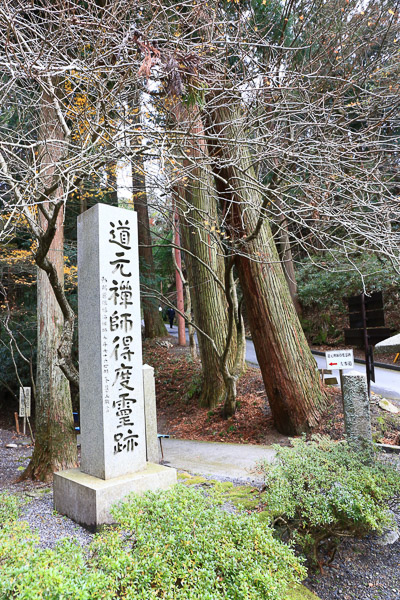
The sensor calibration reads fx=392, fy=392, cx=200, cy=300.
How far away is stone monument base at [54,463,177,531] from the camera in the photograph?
340 centimetres

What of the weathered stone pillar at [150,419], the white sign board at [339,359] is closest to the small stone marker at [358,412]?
the white sign board at [339,359]

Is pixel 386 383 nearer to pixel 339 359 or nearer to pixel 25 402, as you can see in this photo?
pixel 339 359

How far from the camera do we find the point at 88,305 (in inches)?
158

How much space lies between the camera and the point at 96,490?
3.38m

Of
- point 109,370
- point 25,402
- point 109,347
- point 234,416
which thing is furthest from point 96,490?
point 25,402

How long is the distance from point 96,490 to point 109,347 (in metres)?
1.27

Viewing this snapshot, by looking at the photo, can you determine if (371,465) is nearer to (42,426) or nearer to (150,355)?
(42,426)

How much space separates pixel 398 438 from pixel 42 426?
547 centimetres

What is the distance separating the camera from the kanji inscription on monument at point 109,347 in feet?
12.4

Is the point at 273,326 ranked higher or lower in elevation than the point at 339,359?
higher

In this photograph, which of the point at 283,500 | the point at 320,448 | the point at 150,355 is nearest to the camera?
Result: the point at 283,500

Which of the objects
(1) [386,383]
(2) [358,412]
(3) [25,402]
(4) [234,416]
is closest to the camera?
(2) [358,412]

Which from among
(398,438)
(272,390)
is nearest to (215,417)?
(272,390)

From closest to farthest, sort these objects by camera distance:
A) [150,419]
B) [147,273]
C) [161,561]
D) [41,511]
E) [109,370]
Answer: [161,561] < [109,370] < [41,511] < [150,419] < [147,273]
